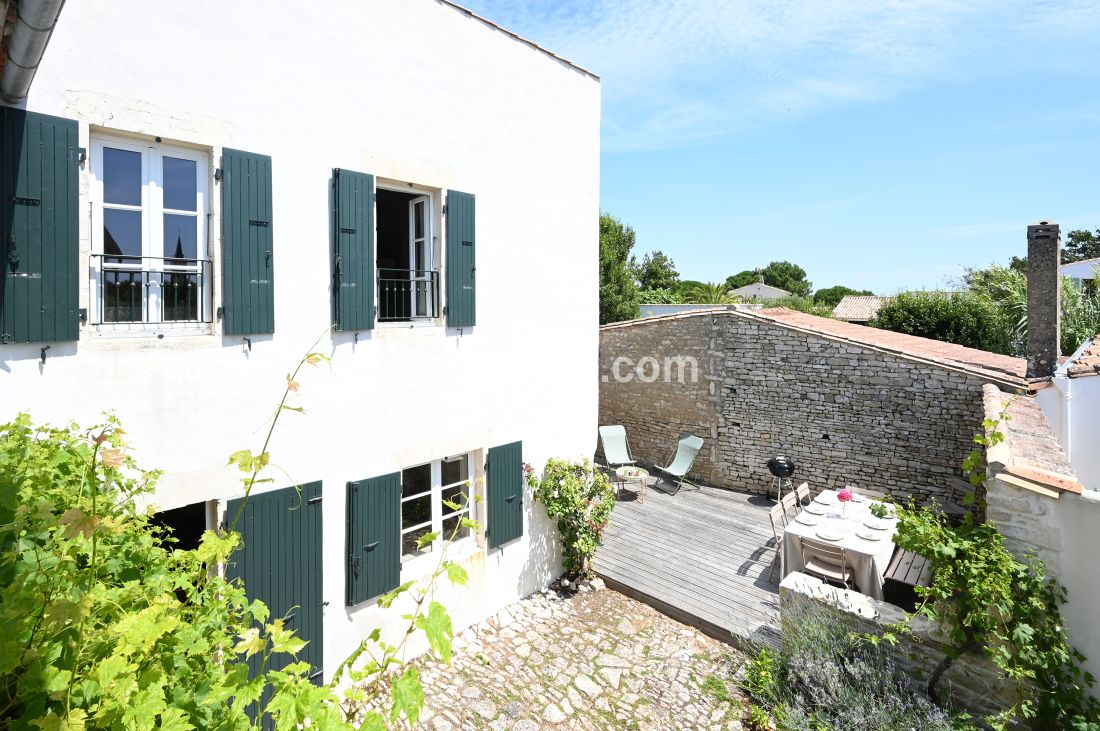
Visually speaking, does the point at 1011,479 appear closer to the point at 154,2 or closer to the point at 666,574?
the point at 666,574

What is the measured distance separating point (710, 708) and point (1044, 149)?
19441 millimetres

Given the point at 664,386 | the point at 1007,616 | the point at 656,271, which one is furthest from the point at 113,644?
the point at 656,271

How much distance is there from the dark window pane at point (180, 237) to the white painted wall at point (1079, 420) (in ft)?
36.2

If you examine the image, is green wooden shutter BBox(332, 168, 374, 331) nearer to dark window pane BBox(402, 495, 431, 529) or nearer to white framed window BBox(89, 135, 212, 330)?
white framed window BBox(89, 135, 212, 330)

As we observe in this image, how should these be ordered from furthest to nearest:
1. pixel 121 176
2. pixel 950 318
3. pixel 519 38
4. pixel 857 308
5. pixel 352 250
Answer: pixel 857 308 < pixel 950 318 < pixel 519 38 < pixel 352 250 < pixel 121 176

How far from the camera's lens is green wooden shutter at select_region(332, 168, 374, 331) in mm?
5297

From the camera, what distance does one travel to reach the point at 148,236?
4383 millimetres

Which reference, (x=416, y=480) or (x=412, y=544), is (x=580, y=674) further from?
(x=416, y=480)

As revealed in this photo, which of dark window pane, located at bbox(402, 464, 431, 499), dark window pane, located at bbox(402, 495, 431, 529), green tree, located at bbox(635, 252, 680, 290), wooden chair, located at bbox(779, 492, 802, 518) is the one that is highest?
green tree, located at bbox(635, 252, 680, 290)

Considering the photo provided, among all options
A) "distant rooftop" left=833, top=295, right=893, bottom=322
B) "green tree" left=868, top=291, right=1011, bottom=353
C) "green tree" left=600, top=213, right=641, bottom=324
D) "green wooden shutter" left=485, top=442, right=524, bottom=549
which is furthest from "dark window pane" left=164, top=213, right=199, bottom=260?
"distant rooftop" left=833, top=295, right=893, bottom=322

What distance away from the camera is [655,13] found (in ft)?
25.2

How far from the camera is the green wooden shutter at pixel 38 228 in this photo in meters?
3.68

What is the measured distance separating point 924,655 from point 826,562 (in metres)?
1.71

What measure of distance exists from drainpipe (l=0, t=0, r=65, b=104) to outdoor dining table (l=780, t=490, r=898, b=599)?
7804 millimetres
